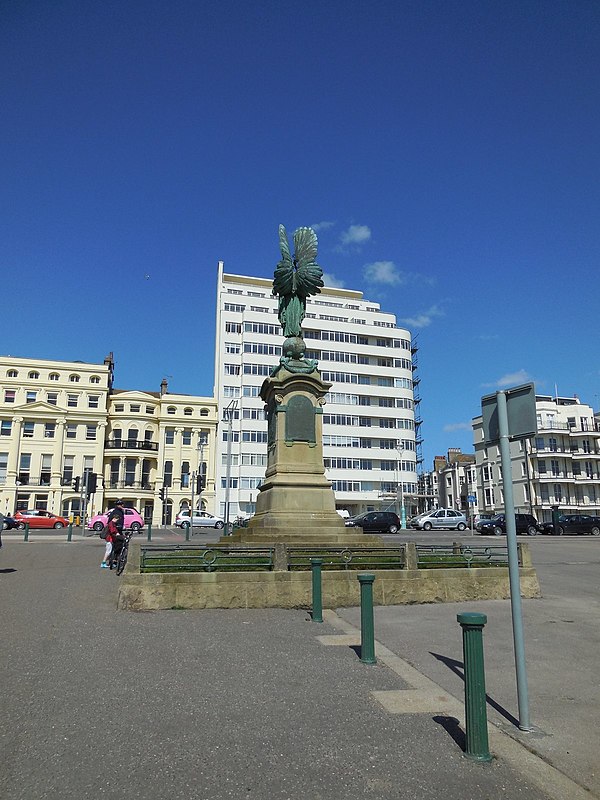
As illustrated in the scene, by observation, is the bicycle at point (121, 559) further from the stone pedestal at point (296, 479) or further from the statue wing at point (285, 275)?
the statue wing at point (285, 275)

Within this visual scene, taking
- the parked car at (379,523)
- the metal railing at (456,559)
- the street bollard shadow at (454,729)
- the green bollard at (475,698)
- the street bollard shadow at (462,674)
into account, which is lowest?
the street bollard shadow at (462,674)

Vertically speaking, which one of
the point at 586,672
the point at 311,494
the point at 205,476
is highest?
the point at 205,476

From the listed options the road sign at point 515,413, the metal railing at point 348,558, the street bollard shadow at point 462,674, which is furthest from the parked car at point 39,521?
the road sign at point 515,413

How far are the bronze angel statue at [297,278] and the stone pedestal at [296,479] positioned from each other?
202 centimetres

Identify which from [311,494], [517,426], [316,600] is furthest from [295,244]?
[517,426]

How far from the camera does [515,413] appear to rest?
16.8 feet

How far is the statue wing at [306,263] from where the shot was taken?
1877 centimetres

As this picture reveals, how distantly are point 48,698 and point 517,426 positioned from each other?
4881mm

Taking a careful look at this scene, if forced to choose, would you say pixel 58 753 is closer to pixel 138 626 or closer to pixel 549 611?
pixel 138 626

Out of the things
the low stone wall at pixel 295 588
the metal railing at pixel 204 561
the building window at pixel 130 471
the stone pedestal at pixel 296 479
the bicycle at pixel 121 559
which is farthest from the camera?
the building window at pixel 130 471

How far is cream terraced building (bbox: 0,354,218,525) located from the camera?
209 feet

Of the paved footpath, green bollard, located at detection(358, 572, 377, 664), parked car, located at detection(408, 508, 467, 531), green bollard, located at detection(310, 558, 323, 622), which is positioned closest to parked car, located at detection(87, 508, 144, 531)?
parked car, located at detection(408, 508, 467, 531)

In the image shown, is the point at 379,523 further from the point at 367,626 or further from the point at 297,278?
the point at 367,626

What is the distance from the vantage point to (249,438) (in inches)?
2702
